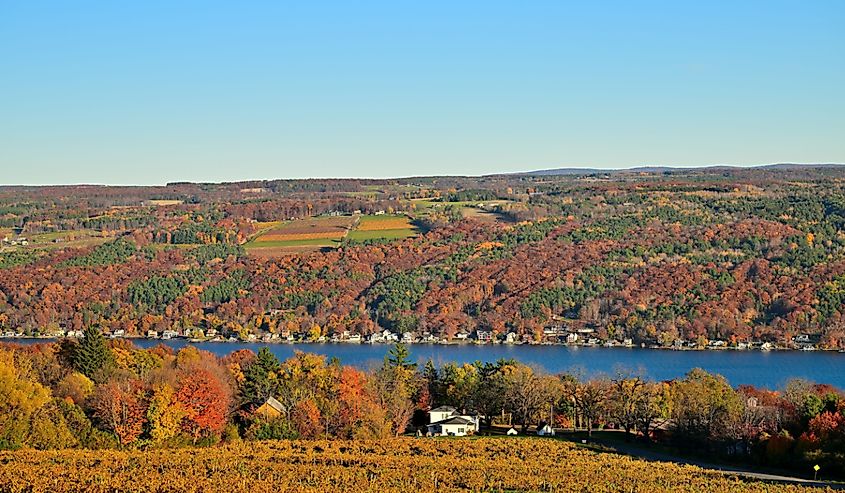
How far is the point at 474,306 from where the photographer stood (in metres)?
110

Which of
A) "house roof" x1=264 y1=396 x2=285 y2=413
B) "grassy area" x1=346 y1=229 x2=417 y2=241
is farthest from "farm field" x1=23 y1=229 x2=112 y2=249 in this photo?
"house roof" x1=264 y1=396 x2=285 y2=413

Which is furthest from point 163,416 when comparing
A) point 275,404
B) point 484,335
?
point 484,335

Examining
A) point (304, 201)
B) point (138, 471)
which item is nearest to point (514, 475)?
point (138, 471)

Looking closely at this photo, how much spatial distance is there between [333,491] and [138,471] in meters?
6.13

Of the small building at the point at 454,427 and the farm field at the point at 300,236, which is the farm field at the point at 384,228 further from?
the small building at the point at 454,427

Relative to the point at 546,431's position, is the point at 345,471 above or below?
above

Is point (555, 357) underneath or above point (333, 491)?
underneath

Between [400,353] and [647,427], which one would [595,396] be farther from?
[400,353]

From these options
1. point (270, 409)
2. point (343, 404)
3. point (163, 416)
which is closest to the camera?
point (163, 416)

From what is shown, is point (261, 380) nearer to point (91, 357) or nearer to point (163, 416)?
point (91, 357)

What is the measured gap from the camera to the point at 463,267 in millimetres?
120125

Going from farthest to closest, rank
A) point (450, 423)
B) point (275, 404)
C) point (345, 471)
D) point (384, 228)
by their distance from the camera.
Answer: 1. point (384, 228)
2. point (450, 423)
3. point (275, 404)
4. point (345, 471)

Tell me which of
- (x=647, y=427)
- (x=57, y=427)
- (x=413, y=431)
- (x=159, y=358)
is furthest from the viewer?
(x=159, y=358)

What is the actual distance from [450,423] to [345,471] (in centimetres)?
1523
